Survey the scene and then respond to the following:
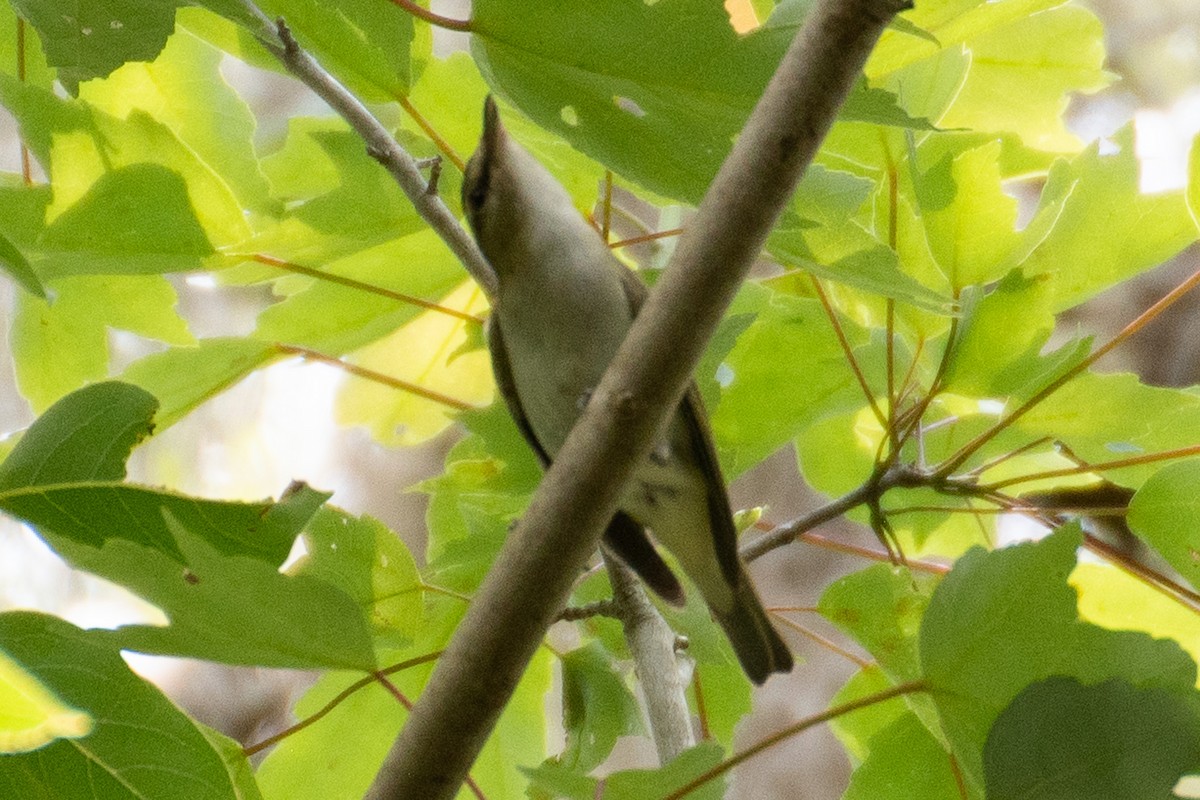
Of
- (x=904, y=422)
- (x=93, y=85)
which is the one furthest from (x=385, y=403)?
(x=904, y=422)

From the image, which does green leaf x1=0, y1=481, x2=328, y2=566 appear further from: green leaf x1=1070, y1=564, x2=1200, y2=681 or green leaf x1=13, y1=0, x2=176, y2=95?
green leaf x1=1070, y1=564, x2=1200, y2=681

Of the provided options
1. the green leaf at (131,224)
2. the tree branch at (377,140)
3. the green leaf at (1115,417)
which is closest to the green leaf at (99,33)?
the tree branch at (377,140)

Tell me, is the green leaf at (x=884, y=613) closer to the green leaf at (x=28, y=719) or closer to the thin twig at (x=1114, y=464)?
the thin twig at (x=1114, y=464)

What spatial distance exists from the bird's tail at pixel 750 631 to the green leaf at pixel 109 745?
1.75ft

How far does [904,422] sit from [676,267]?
1.27 feet

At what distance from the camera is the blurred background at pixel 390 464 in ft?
8.89

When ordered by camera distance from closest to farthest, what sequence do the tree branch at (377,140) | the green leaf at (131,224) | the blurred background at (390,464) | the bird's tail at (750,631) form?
the tree branch at (377,140), the green leaf at (131,224), the bird's tail at (750,631), the blurred background at (390,464)

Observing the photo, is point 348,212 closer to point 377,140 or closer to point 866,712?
point 377,140

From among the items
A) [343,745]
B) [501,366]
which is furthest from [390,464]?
[343,745]

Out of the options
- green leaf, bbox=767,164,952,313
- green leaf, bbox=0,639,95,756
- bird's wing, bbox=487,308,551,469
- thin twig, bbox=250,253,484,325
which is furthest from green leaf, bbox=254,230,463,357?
green leaf, bbox=0,639,95,756

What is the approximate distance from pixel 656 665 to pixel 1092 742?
0.28 meters

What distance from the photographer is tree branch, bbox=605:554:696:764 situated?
74cm

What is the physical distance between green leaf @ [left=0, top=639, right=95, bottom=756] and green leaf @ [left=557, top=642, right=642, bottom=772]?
38cm

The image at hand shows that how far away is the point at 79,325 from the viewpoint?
898mm
